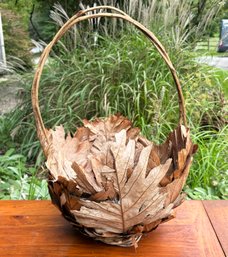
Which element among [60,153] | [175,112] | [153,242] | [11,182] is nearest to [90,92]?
[175,112]

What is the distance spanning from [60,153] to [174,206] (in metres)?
0.27

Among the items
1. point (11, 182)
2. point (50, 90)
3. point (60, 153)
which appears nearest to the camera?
point (60, 153)

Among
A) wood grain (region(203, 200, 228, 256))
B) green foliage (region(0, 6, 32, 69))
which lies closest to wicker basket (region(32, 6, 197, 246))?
wood grain (region(203, 200, 228, 256))

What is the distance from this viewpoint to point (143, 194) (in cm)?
63

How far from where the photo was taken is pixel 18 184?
1.60 m

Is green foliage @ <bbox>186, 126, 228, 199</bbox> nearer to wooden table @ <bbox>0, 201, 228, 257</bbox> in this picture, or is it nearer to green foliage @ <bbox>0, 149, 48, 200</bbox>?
green foliage @ <bbox>0, 149, 48, 200</bbox>

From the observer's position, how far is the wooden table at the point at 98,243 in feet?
2.27

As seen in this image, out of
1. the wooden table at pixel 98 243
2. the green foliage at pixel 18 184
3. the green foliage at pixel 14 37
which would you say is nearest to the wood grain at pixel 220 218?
the wooden table at pixel 98 243

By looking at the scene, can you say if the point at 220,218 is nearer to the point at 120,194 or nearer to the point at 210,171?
the point at 120,194

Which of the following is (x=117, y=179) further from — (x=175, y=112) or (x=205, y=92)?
(x=205, y=92)

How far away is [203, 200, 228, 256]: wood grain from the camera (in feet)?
2.40

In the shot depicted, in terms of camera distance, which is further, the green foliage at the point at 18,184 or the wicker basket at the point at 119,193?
the green foliage at the point at 18,184

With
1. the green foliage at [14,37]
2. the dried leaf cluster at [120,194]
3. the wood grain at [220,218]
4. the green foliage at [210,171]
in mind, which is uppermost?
the dried leaf cluster at [120,194]

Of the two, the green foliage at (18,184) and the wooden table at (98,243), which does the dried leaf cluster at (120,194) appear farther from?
the green foliage at (18,184)
